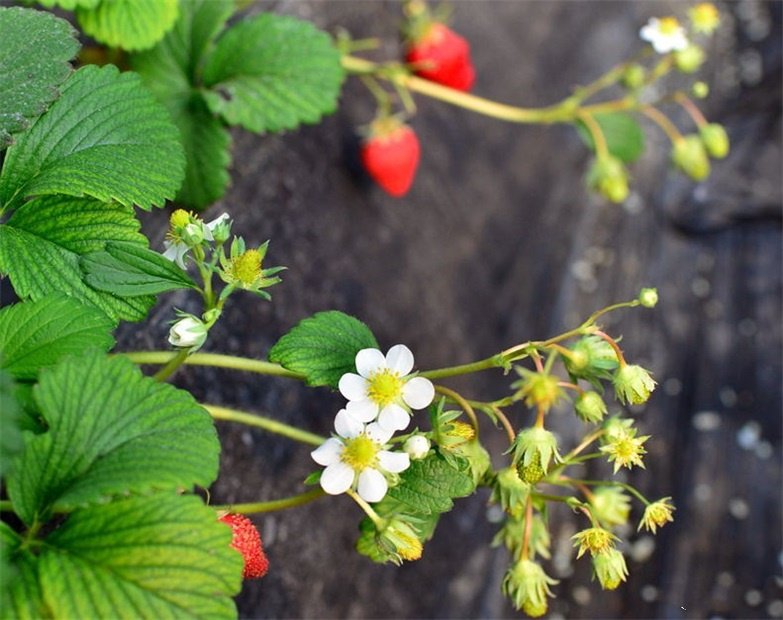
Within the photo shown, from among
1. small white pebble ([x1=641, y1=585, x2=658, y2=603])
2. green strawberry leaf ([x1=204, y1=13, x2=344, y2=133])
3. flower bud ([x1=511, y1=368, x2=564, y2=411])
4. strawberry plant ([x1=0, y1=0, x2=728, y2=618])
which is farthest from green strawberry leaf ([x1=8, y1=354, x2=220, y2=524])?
small white pebble ([x1=641, y1=585, x2=658, y2=603])

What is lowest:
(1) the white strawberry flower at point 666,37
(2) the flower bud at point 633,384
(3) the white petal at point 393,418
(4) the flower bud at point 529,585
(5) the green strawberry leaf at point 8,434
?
(4) the flower bud at point 529,585

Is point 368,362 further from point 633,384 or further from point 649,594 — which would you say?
point 649,594

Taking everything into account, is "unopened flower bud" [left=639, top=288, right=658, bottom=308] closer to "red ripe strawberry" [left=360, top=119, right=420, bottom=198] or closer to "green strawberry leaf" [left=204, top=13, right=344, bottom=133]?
"green strawberry leaf" [left=204, top=13, right=344, bottom=133]

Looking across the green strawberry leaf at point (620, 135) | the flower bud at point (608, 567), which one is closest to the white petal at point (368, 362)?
the flower bud at point (608, 567)

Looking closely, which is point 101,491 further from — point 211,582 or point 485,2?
point 485,2

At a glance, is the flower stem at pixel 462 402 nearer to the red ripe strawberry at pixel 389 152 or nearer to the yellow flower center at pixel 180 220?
the yellow flower center at pixel 180 220

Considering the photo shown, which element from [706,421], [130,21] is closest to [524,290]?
[706,421]
